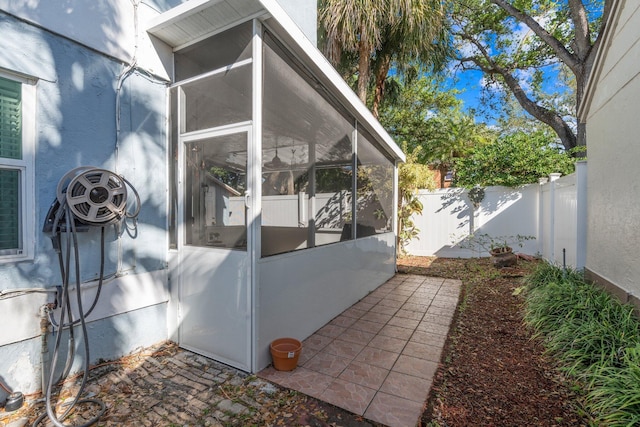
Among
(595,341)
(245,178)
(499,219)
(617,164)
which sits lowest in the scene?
(595,341)

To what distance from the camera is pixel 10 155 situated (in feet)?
7.57

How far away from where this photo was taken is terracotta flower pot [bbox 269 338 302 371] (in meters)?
2.85

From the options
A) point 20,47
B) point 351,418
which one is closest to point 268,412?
point 351,418

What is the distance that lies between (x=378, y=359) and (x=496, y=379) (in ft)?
3.48

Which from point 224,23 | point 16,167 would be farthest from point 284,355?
point 224,23

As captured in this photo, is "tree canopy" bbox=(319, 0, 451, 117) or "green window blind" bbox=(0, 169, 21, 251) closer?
Result: "green window blind" bbox=(0, 169, 21, 251)

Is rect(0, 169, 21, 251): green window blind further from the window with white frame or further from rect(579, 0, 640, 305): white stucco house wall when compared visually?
rect(579, 0, 640, 305): white stucco house wall

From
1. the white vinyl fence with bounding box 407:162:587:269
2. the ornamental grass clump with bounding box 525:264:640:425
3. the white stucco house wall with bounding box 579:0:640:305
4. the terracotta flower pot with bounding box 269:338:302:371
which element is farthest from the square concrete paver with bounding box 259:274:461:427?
the white vinyl fence with bounding box 407:162:587:269

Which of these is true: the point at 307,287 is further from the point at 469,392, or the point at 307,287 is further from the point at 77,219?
the point at 77,219

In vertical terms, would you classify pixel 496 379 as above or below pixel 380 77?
below

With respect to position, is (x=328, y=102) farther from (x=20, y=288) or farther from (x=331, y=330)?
(x=20, y=288)

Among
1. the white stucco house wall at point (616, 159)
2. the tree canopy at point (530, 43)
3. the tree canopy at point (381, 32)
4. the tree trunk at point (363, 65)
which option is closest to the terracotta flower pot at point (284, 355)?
the white stucco house wall at point (616, 159)

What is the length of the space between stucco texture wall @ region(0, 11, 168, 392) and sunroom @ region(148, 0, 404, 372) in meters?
0.19

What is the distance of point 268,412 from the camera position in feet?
7.63
